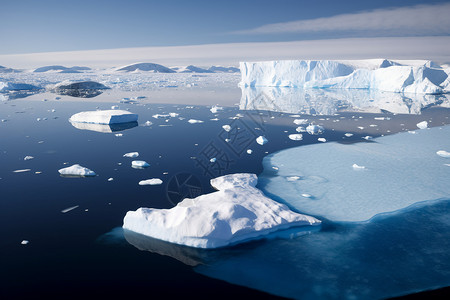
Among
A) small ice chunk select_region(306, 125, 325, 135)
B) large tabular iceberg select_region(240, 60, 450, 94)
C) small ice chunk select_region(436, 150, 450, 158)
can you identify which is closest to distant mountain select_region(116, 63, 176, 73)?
large tabular iceberg select_region(240, 60, 450, 94)

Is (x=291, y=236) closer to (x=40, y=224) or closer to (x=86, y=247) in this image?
(x=86, y=247)

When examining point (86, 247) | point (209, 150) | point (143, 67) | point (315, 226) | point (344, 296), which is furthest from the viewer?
point (143, 67)

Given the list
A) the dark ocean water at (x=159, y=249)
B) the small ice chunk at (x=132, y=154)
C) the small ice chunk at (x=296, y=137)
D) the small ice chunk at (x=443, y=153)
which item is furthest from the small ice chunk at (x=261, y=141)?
the small ice chunk at (x=443, y=153)

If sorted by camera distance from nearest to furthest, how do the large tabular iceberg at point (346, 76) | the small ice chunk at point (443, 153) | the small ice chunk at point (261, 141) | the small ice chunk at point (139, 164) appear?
the small ice chunk at point (139, 164) < the small ice chunk at point (443, 153) < the small ice chunk at point (261, 141) < the large tabular iceberg at point (346, 76)

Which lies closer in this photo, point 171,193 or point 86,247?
point 86,247

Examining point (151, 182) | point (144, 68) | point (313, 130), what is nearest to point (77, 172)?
point (151, 182)

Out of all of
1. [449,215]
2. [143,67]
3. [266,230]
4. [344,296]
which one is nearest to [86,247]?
[266,230]

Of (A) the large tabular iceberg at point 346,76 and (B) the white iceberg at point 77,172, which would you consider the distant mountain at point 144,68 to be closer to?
(A) the large tabular iceberg at point 346,76

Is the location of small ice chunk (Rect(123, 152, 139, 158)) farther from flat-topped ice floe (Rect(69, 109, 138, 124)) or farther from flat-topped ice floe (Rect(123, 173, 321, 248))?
flat-topped ice floe (Rect(69, 109, 138, 124))
